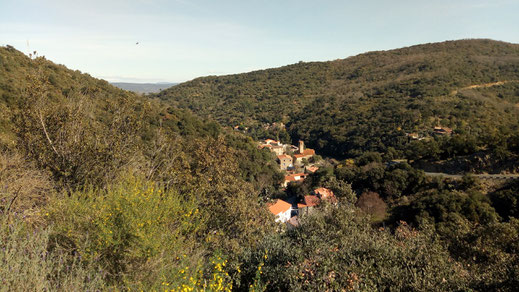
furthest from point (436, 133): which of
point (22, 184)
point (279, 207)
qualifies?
point (22, 184)

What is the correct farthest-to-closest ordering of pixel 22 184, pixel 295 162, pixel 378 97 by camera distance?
pixel 378 97 → pixel 295 162 → pixel 22 184

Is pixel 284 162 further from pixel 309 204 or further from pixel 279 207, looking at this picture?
pixel 309 204

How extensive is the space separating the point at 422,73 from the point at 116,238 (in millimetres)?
84731

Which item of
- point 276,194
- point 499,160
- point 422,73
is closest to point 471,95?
point 422,73

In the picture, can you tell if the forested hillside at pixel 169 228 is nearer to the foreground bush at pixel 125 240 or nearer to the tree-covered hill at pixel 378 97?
the foreground bush at pixel 125 240

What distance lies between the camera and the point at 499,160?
75.7 ft

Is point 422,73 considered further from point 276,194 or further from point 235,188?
point 235,188

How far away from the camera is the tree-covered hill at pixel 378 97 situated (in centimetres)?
4578

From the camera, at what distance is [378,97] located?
219 ft

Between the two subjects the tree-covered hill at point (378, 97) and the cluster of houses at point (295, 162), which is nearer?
the tree-covered hill at point (378, 97)

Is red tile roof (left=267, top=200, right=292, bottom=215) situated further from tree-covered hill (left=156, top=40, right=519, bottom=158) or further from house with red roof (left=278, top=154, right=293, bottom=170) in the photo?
house with red roof (left=278, top=154, right=293, bottom=170)

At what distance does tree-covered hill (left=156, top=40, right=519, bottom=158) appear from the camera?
45.8 metres

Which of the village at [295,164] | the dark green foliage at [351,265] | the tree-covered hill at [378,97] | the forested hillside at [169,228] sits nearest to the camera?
the forested hillside at [169,228]

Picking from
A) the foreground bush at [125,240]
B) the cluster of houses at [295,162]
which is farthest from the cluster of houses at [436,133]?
the foreground bush at [125,240]
